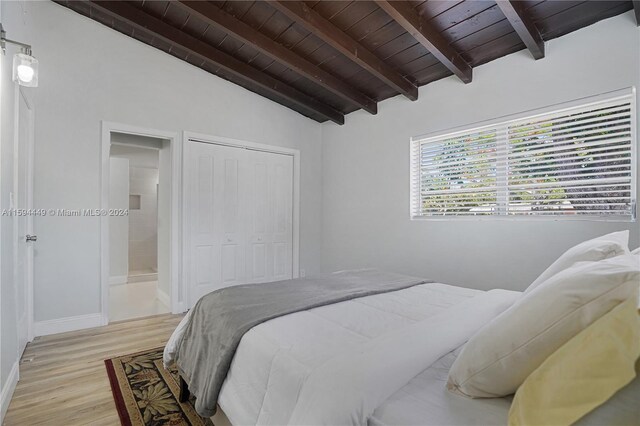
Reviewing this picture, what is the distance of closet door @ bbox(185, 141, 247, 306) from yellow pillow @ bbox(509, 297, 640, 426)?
3.72 m

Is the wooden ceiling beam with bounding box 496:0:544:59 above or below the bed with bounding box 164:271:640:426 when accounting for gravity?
above

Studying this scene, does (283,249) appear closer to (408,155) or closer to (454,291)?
(408,155)

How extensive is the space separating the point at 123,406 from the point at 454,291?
7.13 feet

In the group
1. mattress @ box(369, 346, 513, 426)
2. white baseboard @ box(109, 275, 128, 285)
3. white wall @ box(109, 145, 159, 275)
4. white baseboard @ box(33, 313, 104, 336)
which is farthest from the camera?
white wall @ box(109, 145, 159, 275)

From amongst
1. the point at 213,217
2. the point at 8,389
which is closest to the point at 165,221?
the point at 213,217

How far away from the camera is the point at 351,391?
0.92 m

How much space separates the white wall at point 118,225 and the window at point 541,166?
5.07m

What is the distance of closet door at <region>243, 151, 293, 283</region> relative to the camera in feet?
14.3

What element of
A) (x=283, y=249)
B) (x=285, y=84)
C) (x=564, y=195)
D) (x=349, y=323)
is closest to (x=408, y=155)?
(x=564, y=195)

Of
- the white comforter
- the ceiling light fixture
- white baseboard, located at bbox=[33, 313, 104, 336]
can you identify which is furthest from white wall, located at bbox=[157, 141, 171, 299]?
the white comforter

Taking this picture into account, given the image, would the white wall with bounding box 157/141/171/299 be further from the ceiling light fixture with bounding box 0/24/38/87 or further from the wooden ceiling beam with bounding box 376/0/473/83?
the wooden ceiling beam with bounding box 376/0/473/83

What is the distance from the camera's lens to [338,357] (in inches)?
42.5

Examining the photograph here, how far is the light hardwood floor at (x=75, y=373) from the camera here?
70.7 inches

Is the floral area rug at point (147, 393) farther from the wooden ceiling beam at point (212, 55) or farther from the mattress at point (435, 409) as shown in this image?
the wooden ceiling beam at point (212, 55)
